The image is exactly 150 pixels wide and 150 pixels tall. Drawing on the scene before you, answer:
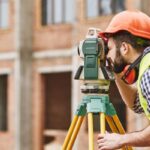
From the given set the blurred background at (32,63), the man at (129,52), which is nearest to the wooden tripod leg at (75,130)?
the man at (129,52)

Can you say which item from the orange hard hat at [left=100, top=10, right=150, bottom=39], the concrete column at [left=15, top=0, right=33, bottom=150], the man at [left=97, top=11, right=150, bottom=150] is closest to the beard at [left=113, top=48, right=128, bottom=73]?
the man at [left=97, top=11, right=150, bottom=150]

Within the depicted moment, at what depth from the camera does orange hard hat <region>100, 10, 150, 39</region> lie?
280cm

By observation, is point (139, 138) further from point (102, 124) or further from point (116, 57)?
point (116, 57)

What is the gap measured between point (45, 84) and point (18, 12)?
2028 millimetres

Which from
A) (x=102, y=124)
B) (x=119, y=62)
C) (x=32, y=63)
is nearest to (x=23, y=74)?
(x=32, y=63)

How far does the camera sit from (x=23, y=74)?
15992 mm

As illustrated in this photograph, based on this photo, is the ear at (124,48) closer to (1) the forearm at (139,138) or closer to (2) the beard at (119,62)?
(2) the beard at (119,62)

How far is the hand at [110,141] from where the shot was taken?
2.79 metres

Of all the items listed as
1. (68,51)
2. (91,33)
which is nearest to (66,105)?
(68,51)

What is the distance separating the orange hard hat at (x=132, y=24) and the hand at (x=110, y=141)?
478 mm

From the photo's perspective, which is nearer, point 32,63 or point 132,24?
point 132,24

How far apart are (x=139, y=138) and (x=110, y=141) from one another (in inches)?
Result: 6.8

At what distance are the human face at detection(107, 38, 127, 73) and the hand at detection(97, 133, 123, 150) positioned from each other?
1.03ft

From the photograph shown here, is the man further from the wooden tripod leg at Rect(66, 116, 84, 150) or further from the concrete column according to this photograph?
the concrete column
